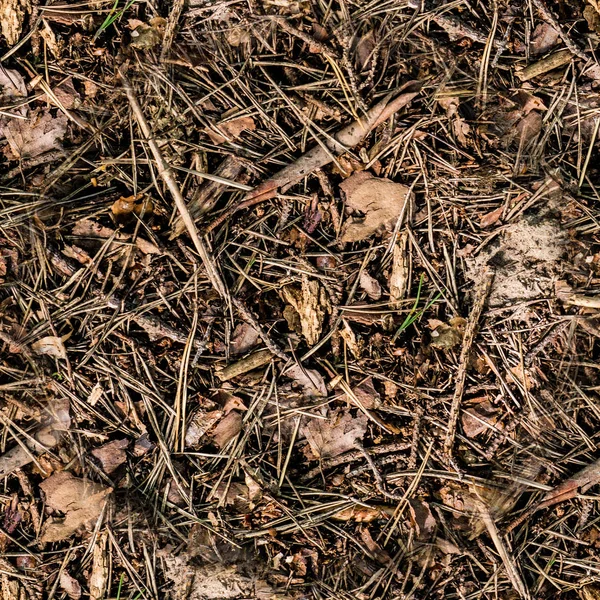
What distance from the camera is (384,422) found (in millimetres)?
3174

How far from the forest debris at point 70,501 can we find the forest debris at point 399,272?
1792 millimetres

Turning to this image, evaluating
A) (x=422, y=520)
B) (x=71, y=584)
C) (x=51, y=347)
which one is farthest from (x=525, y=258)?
(x=71, y=584)

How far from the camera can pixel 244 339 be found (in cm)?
317

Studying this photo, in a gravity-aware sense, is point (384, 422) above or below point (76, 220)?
below

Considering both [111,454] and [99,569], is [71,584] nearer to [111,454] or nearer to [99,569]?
[99,569]

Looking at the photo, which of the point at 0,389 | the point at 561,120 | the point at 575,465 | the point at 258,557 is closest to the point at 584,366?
the point at 575,465

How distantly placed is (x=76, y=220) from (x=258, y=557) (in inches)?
78.6

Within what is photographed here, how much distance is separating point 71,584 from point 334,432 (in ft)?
5.27

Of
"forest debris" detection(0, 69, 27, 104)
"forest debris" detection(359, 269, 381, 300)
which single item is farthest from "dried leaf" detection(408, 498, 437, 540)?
"forest debris" detection(0, 69, 27, 104)

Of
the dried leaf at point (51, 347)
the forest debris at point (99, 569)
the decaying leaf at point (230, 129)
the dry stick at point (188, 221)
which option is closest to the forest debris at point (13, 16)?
the dry stick at point (188, 221)

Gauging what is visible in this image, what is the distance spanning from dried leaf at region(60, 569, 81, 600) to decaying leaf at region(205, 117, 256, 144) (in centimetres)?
241

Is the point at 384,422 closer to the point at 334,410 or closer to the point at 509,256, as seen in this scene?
the point at 334,410

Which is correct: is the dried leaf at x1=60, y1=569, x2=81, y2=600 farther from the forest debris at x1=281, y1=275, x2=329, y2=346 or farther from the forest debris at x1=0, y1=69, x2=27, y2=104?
the forest debris at x1=0, y1=69, x2=27, y2=104

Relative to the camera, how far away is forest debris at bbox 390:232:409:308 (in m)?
3.17
